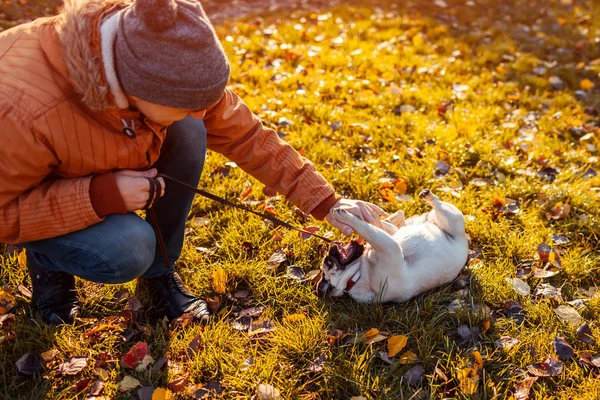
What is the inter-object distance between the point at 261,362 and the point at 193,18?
1379 mm

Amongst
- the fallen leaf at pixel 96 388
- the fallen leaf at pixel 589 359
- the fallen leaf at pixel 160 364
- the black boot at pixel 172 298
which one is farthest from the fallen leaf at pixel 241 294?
the fallen leaf at pixel 589 359

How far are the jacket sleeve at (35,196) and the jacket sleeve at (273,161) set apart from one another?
0.71 metres

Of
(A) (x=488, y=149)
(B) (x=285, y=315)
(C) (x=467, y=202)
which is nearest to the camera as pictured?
(B) (x=285, y=315)

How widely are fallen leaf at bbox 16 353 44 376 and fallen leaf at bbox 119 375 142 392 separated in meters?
0.35

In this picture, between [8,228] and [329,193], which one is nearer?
[8,228]

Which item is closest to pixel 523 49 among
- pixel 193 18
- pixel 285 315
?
pixel 285 315

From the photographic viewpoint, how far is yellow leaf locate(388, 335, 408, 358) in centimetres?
215

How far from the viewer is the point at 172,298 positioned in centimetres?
238

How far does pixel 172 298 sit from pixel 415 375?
1.15 m

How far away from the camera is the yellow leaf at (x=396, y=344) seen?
2.15m

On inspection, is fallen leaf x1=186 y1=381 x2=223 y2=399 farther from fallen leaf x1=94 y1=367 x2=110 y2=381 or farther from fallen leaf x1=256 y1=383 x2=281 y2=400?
fallen leaf x1=94 y1=367 x2=110 y2=381

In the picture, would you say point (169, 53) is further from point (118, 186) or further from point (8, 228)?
point (8, 228)

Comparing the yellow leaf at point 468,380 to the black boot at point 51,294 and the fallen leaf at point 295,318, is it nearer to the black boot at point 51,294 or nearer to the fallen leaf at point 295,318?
the fallen leaf at point 295,318

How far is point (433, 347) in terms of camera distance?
2166 mm
